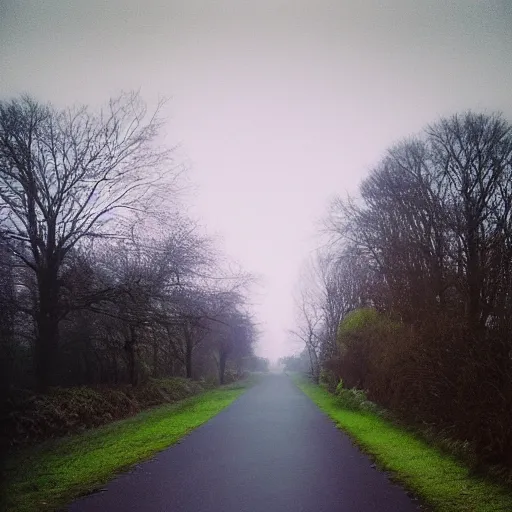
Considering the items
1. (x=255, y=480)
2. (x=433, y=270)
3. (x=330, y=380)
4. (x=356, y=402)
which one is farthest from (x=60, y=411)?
(x=330, y=380)

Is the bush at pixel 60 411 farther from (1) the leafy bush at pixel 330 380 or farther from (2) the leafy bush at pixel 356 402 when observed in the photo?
(1) the leafy bush at pixel 330 380

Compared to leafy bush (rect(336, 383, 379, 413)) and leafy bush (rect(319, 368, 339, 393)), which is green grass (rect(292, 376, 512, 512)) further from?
leafy bush (rect(319, 368, 339, 393))

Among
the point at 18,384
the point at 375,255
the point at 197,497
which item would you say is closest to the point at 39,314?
the point at 18,384

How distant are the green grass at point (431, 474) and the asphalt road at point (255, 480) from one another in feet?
1.03

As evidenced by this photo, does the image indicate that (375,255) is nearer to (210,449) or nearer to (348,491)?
(210,449)

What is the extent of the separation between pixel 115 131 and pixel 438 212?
12.0 m

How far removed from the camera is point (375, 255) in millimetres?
17109

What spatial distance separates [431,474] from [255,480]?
2.74m

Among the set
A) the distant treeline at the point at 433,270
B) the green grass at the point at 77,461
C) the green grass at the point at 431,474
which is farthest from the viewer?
the distant treeline at the point at 433,270

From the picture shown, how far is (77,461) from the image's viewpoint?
288 inches

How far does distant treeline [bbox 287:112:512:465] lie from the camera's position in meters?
8.52

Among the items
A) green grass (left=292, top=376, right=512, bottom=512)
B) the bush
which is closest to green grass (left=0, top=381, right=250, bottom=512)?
the bush

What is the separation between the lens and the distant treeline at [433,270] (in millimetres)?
8516

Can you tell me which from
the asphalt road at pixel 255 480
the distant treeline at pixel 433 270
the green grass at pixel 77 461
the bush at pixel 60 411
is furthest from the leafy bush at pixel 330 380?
the asphalt road at pixel 255 480
